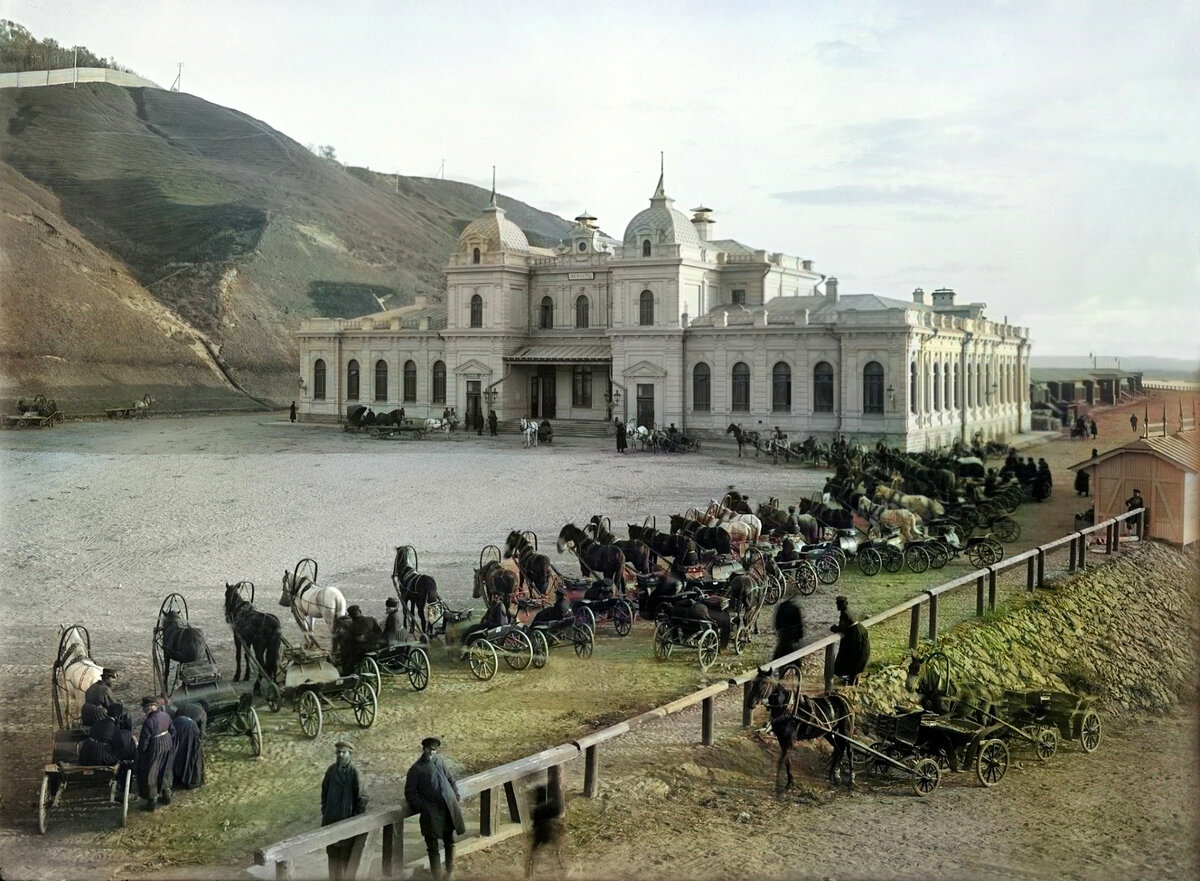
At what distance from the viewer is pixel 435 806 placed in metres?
6.49

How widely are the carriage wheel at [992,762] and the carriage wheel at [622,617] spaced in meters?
4.21

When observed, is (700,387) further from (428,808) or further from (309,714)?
(428,808)

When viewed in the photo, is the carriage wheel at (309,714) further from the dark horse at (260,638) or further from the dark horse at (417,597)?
the dark horse at (417,597)

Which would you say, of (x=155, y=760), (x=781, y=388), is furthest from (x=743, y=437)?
(x=155, y=760)

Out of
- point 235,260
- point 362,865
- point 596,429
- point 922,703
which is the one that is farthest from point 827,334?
point 362,865

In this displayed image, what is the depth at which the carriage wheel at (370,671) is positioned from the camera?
8883 mm

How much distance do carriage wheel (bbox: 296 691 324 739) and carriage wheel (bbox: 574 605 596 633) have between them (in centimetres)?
312

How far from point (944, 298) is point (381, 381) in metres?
19.5

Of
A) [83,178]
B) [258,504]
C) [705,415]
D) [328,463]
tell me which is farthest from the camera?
[705,415]

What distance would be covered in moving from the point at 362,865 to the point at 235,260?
1453cm

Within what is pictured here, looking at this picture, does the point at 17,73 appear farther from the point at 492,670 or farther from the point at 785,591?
the point at 785,591

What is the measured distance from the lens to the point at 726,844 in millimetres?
7230

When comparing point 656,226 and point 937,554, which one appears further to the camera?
point 656,226

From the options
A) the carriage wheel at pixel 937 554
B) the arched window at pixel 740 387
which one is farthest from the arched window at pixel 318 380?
the carriage wheel at pixel 937 554
